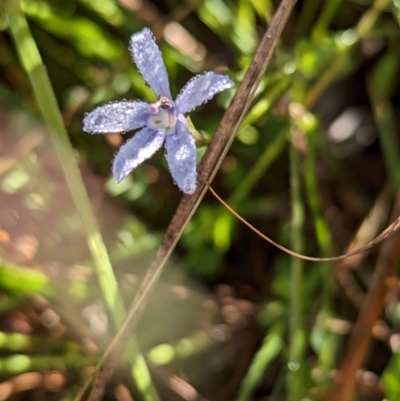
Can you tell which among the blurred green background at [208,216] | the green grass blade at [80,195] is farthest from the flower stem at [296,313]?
the green grass blade at [80,195]

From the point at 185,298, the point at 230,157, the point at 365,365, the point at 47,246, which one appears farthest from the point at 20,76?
the point at 365,365

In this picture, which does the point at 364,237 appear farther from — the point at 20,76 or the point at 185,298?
the point at 20,76

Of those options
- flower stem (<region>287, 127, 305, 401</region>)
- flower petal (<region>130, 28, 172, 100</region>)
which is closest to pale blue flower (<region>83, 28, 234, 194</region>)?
flower petal (<region>130, 28, 172, 100</region>)

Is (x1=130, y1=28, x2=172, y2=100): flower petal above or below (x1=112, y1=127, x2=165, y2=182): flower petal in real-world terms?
above

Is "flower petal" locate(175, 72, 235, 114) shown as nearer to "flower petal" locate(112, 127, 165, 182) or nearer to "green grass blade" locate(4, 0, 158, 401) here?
"flower petal" locate(112, 127, 165, 182)

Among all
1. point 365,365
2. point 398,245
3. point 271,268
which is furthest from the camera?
point 271,268

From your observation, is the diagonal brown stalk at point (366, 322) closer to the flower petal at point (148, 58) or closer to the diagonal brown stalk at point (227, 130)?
the diagonal brown stalk at point (227, 130)
